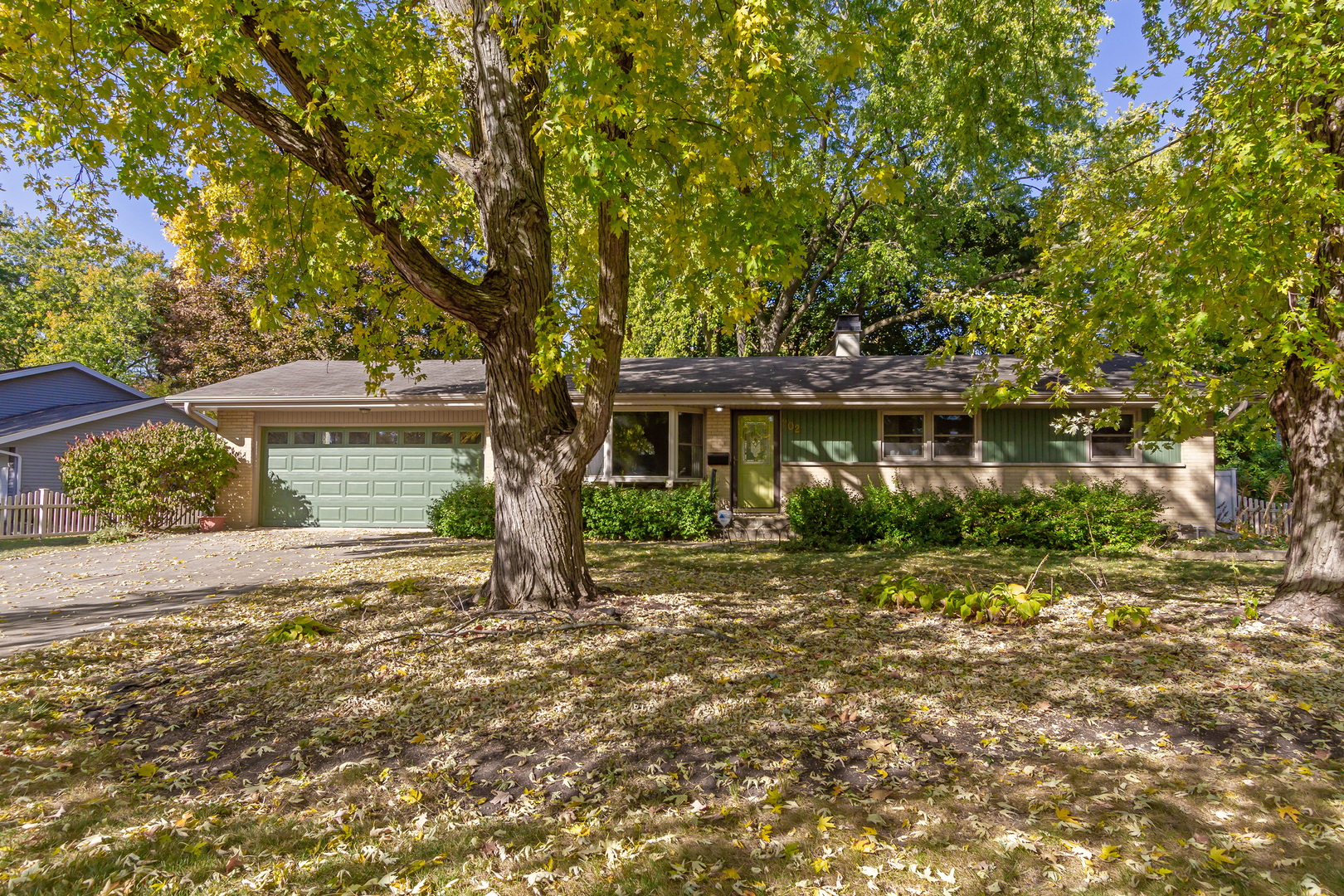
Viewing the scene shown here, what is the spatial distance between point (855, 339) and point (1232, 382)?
10.7m

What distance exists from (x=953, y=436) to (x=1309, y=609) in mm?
7574

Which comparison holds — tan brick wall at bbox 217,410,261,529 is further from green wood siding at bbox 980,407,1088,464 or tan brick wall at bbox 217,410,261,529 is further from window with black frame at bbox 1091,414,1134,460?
window with black frame at bbox 1091,414,1134,460

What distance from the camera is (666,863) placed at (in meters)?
2.91

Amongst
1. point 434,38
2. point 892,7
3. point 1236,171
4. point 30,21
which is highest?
point 892,7

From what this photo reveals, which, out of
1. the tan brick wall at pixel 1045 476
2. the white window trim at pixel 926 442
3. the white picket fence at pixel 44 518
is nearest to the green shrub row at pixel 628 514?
the tan brick wall at pixel 1045 476

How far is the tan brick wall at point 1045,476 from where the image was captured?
1291 centimetres

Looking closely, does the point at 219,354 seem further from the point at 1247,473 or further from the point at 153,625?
the point at 1247,473

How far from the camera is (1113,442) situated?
13234 mm

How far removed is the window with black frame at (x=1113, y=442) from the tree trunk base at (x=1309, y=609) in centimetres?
728

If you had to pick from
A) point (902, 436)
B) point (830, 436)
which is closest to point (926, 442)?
point (902, 436)

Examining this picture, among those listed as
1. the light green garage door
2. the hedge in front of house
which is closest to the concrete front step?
the light green garage door

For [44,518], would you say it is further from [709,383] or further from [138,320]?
[138,320]

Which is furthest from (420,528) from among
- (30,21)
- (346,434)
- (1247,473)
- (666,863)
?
(1247,473)

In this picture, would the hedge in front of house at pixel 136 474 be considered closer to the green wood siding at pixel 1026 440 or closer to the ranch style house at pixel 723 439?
the ranch style house at pixel 723 439
